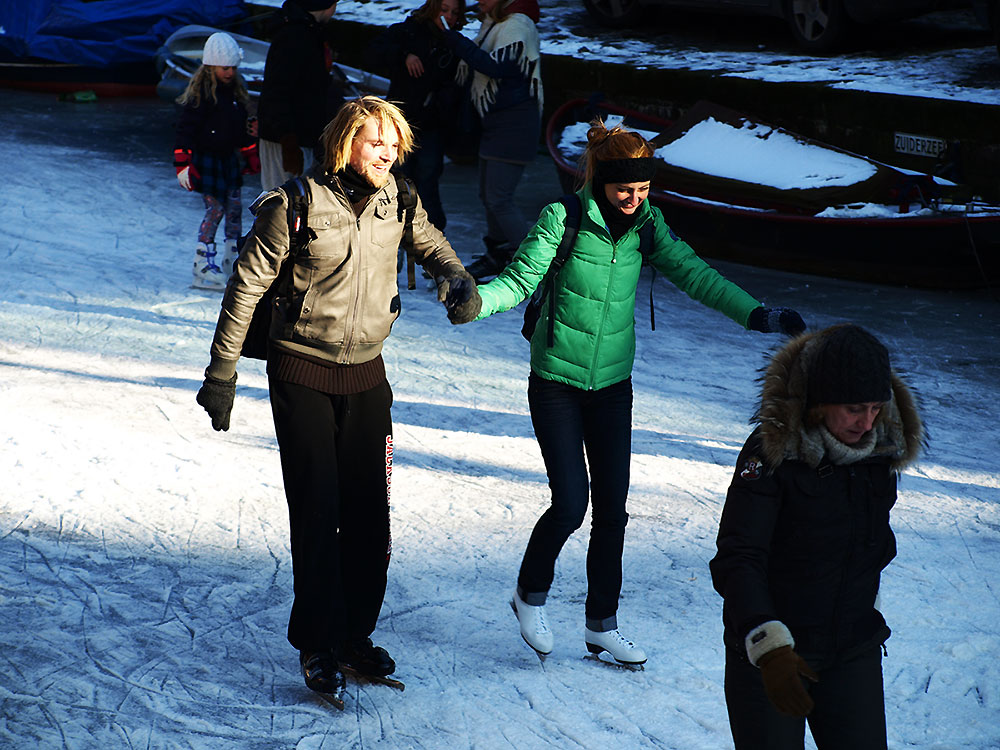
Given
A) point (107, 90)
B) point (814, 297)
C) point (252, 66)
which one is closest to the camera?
point (814, 297)

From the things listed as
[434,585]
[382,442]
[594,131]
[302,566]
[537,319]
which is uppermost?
[594,131]

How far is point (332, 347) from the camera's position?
3424 millimetres

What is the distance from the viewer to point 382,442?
356cm

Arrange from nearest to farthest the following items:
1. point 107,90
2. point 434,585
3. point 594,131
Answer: point 594,131, point 434,585, point 107,90

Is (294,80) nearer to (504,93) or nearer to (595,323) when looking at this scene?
(504,93)

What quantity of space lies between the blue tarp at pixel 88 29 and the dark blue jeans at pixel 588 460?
1245 cm

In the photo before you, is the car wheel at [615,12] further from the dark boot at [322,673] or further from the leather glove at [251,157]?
the dark boot at [322,673]

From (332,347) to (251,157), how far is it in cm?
415

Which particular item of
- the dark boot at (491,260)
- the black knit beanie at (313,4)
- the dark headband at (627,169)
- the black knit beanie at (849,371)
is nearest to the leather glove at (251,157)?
the black knit beanie at (313,4)

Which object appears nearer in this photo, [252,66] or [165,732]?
[165,732]

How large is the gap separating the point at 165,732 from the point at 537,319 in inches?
63.4

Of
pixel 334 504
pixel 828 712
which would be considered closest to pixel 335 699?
pixel 334 504

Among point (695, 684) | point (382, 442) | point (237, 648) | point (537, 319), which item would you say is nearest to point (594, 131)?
point (537, 319)

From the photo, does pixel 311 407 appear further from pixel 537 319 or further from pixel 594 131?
pixel 594 131
